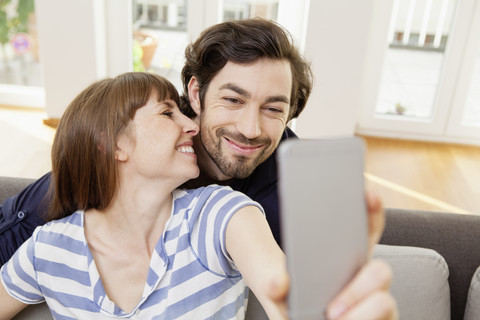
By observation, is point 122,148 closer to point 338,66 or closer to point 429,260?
point 429,260

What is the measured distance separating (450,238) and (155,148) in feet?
3.08

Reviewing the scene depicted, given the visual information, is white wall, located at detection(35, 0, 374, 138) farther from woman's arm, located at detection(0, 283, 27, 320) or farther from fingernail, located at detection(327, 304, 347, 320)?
fingernail, located at detection(327, 304, 347, 320)

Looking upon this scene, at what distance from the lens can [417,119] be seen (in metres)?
4.06

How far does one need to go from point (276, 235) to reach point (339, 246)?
0.76 meters

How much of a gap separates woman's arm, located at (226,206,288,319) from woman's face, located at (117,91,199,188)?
18cm

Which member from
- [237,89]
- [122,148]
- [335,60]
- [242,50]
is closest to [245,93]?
[237,89]

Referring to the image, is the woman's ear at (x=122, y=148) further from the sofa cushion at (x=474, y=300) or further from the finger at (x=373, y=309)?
the sofa cushion at (x=474, y=300)

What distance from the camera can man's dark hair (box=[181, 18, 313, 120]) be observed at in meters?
1.33

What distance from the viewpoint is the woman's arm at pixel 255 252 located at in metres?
0.82

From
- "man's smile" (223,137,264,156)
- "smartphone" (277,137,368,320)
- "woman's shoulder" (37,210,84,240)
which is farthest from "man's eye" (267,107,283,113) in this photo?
"smartphone" (277,137,368,320)

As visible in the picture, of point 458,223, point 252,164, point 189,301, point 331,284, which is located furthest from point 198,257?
point 458,223

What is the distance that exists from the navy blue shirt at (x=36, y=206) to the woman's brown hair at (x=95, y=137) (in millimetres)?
154

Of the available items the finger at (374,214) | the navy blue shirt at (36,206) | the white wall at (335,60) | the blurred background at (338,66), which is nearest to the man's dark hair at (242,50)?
the navy blue shirt at (36,206)

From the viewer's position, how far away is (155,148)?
1.06 metres
